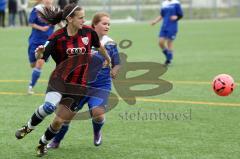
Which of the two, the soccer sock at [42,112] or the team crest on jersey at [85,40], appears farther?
the team crest on jersey at [85,40]

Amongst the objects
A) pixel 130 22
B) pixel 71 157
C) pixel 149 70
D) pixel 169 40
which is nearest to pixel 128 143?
pixel 71 157

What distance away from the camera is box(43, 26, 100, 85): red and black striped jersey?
6.68 meters

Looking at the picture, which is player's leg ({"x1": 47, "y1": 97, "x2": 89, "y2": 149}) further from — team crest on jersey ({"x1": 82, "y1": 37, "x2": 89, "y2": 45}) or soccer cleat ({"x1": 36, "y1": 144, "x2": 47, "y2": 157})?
team crest on jersey ({"x1": 82, "y1": 37, "x2": 89, "y2": 45})

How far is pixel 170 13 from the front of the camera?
53.6 ft

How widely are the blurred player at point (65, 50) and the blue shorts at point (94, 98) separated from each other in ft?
0.56

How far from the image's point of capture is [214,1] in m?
42.6

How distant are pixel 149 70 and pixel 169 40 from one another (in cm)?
172

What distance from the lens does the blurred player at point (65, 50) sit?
6.60m

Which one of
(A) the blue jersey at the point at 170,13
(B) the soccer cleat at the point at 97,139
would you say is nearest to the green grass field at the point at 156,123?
(B) the soccer cleat at the point at 97,139

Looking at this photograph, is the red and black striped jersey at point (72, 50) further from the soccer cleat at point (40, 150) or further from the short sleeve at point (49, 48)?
the soccer cleat at point (40, 150)

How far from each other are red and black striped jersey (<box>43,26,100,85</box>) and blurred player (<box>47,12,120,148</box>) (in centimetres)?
29

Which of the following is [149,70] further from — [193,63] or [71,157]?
[71,157]

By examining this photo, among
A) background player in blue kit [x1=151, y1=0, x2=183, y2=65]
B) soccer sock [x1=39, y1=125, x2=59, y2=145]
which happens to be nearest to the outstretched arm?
soccer sock [x1=39, y1=125, x2=59, y2=145]

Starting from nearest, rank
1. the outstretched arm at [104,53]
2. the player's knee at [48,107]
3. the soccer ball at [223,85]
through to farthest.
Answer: the player's knee at [48,107], the outstretched arm at [104,53], the soccer ball at [223,85]
